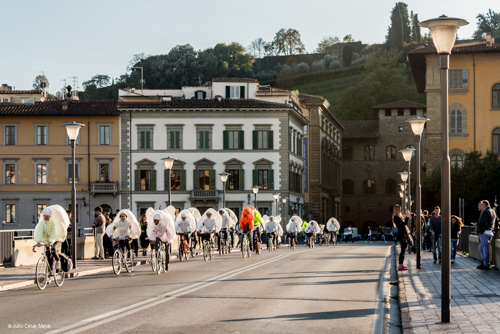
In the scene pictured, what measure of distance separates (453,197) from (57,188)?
34318 millimetres

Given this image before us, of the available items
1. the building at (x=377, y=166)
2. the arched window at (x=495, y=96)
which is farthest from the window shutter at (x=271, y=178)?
the building at (x=377, y=166)

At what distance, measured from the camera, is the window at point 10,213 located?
76.1m

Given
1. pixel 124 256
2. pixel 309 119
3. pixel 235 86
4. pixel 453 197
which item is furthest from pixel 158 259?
pixel 309 119

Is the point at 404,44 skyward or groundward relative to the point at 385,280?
skyward

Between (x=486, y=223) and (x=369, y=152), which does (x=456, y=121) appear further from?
(x=486, y=223)

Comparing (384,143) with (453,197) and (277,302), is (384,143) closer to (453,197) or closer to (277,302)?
(453,197)

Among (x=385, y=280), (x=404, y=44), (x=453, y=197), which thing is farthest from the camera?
(x=404, y=44)

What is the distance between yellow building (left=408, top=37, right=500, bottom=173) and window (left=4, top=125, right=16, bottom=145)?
116 feet

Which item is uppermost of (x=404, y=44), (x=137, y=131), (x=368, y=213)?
(x=404, y=44)

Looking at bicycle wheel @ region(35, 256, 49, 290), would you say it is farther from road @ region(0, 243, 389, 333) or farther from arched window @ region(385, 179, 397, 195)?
arched window @ region(385, 179, 397, 195)

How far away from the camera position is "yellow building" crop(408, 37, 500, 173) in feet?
230

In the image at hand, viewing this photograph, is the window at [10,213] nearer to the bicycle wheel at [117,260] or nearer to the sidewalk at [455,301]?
the bicycle wheel at [117,260]

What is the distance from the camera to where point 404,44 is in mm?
190750

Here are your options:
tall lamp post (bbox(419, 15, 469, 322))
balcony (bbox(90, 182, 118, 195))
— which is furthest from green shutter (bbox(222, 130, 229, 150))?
tall lamp post (bbox(419, 15, 469, 322))
